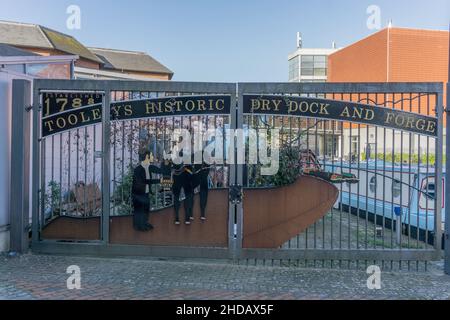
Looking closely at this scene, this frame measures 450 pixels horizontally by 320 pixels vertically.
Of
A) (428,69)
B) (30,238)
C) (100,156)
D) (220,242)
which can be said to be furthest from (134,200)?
(428,69)

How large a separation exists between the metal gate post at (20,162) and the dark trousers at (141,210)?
5.90 ft

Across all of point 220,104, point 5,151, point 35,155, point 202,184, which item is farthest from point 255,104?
point 5,151

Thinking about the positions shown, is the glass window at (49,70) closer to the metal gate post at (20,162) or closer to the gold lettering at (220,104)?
the metal gate post at (20,162)

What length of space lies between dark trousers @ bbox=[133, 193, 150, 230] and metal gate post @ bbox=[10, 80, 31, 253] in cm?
180

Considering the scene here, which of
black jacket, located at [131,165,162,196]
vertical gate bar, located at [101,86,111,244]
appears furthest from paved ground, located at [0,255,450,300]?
black jacket, located at [131,165,162,196]

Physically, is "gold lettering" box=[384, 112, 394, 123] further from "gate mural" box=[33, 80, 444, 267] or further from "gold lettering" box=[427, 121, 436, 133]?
"gold lettering" box=[427, 121, 436, 133]

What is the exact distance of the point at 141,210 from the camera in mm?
6891

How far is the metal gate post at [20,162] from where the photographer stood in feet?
22.8

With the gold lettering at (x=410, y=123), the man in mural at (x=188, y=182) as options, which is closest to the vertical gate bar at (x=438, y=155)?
the gold lettering at (x=410, y=123)

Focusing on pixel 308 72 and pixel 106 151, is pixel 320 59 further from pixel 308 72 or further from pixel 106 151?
pixel 106 151

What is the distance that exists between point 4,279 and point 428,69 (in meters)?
46.6

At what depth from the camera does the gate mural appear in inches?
260

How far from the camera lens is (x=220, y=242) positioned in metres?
6.80

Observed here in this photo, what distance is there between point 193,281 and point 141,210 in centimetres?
155
